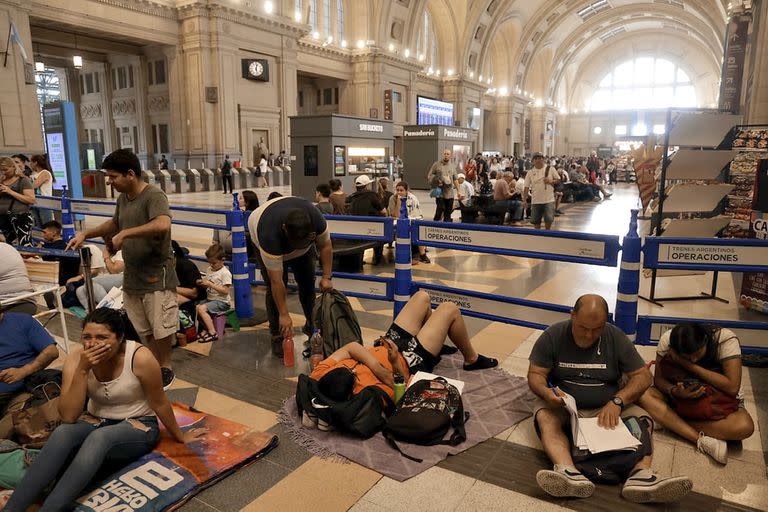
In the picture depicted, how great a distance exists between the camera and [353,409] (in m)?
3.71

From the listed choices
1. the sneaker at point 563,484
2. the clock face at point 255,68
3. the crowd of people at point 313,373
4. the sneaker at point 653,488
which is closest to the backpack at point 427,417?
the crowd of people at point 313,373

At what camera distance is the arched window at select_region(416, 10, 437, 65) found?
40406mm

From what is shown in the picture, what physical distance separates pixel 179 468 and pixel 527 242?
3.42 metres

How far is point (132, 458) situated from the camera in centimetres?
322

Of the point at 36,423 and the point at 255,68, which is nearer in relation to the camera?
the point at 36,423

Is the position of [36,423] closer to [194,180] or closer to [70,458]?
[70,458]

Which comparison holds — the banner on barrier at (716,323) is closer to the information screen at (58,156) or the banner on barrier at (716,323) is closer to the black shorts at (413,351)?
the black shorts at (413,351)

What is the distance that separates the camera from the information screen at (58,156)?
16.5 metres

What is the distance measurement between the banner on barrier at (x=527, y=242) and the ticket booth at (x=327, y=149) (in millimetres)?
13106

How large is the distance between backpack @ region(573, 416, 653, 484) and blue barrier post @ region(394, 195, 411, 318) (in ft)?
8.99

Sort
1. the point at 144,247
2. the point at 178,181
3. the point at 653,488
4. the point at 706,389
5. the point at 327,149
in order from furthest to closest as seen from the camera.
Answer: the point at 178,181, the point at 327,149, the point at 144,247, the point at 706,389, the point at 653,488

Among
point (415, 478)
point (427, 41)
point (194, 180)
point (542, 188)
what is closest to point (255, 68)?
point (194, 180)

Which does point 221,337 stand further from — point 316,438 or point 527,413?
point 527,413

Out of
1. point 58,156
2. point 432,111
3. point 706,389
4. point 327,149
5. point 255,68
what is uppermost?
point 255,68
